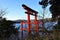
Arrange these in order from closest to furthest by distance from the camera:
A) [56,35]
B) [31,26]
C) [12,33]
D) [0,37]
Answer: [56,35] < [0,37] < [31,26] < [12,33]

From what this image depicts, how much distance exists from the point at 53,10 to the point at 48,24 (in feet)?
6.87

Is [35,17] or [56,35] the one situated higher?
[35,17]

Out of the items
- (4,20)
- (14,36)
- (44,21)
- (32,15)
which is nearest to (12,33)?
(14,36)

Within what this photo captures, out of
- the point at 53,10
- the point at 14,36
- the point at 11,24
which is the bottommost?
the point at 14,36

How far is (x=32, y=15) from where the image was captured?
1203cm

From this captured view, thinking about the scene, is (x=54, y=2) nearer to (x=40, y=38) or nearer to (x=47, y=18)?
(x=47, y=18)

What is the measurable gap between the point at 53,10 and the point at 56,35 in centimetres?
456

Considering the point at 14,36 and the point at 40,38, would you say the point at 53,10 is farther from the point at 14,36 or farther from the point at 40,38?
the point at 40,38

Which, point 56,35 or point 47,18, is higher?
point 47,18

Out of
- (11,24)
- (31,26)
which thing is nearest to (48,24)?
(31,26)

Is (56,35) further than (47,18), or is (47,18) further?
(47,18)

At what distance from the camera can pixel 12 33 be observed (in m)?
12.1

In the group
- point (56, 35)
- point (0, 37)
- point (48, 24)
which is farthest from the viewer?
point (0, 37)

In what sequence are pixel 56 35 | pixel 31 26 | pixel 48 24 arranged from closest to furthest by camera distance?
pixel 56 35 < pixel 48 24 < pixel 31 26
